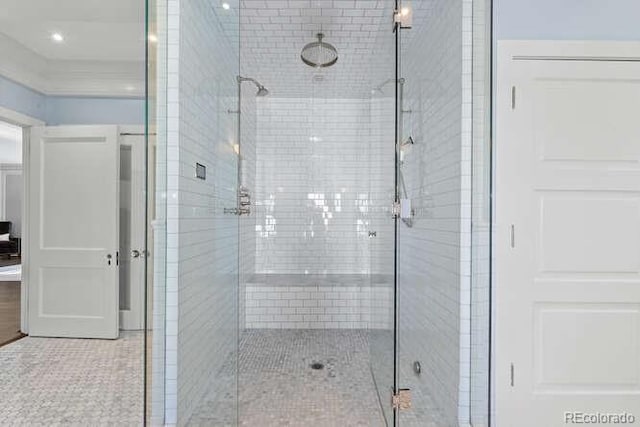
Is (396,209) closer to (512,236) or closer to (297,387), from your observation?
(512,236)

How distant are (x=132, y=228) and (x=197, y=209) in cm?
38

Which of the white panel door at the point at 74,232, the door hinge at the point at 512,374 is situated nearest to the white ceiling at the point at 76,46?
the white panel door at the point at 74,232

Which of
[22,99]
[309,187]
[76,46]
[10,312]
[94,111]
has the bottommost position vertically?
[10,312]

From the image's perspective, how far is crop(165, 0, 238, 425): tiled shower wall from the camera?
5.90ft

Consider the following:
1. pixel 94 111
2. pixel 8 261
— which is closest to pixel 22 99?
pixel 94 111

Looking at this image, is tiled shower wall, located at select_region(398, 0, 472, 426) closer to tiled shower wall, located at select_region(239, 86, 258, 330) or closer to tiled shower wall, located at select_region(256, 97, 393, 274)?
tiled shower wall, located at select_region(239, 86, 258, 330)

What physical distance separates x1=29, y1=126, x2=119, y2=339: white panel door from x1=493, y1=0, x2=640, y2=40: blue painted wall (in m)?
2.06

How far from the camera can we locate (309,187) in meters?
4.09

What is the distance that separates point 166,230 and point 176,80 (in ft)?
2.44

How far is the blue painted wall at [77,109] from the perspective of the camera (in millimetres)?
1920

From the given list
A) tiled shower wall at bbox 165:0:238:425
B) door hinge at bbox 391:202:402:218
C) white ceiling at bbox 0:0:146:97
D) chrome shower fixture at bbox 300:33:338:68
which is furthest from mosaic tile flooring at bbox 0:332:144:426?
chrome shower fixture at bbox 300:33:338:68

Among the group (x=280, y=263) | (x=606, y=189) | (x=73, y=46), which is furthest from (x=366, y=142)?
(x=73, y=46)

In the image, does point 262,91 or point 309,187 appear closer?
point 262,91

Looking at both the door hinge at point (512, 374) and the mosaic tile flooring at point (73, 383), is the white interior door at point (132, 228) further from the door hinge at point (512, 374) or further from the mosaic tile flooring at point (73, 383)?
the door hinge at point (512, 374)
